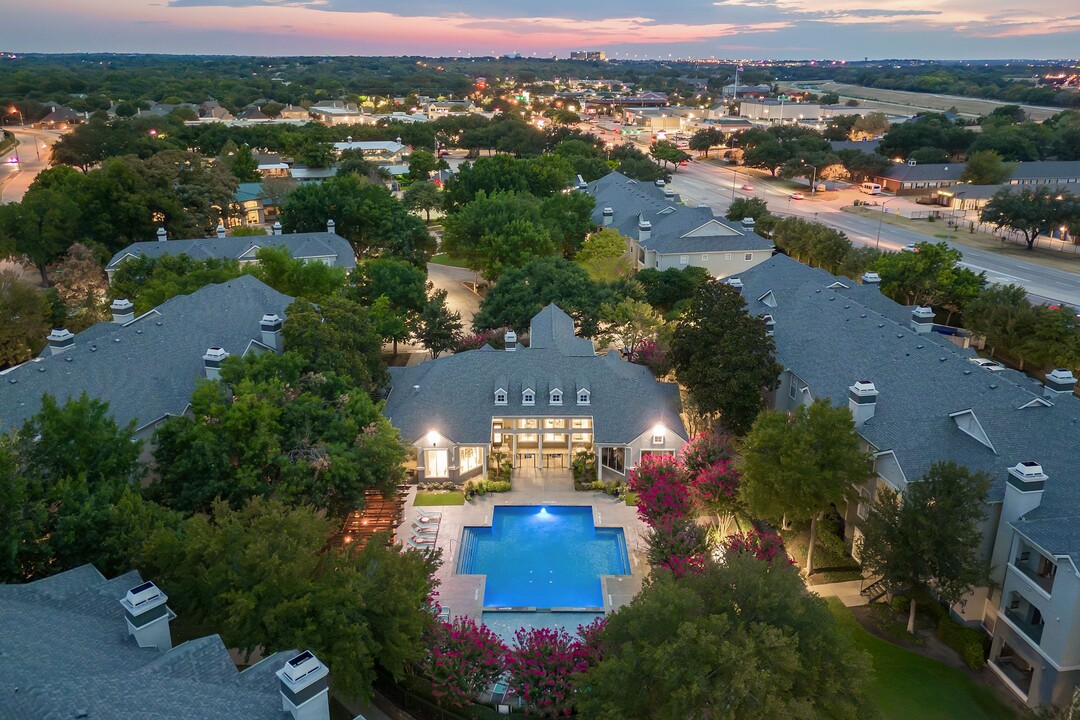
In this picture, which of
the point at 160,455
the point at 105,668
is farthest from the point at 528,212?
the point at 105,668

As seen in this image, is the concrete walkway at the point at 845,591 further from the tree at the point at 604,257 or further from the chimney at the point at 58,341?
the chimney at the point at 58,341

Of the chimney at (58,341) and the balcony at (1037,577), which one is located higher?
the chimney at (58,341)

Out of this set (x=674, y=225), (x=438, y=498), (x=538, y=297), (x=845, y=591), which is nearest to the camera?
(x=845, y=591)

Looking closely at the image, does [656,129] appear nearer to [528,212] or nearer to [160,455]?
[528,212]

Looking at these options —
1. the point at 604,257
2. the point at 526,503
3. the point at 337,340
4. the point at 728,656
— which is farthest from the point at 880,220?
the point at 728,656

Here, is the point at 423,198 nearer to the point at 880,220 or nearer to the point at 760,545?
the point at 880,220

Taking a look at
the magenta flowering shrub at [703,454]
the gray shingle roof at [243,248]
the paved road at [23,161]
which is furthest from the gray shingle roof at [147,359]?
the paved road at [23,161]

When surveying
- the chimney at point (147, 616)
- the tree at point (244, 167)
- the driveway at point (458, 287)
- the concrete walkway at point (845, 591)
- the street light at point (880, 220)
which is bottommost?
the concrete walkway at point (845, 591)
